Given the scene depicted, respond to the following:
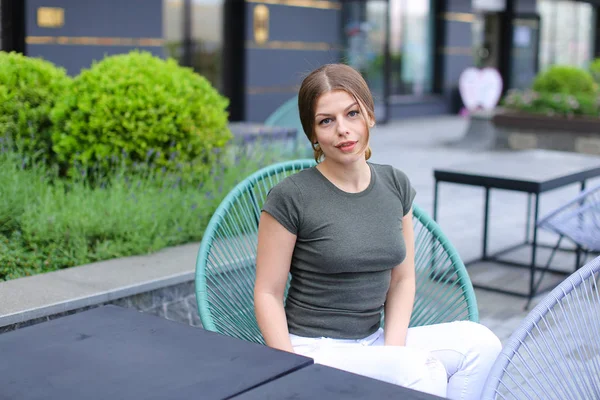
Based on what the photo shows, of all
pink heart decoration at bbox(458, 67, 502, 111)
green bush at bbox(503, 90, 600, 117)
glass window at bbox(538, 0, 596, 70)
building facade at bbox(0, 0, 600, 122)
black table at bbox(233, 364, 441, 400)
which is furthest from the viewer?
glass window at bbox(538, 0, 596, 70)

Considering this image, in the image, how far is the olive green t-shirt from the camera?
2.25 metres

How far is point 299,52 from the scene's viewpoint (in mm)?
15039

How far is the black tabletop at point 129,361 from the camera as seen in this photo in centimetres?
153

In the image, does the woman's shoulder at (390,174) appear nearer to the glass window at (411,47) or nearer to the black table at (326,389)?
the black table at (326,389)

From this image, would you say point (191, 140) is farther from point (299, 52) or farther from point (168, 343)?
point (299, 52)

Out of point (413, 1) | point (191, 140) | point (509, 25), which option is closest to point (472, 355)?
point (191, 140)

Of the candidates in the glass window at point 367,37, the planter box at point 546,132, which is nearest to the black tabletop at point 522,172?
the planter box at point 546,132

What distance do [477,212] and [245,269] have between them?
544cm

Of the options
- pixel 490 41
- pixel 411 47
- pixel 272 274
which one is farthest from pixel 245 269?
pixel 490 41

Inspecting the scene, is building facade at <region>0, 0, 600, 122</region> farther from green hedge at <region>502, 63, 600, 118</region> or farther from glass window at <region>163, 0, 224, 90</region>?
green hedge at <region>502, 63, 600, 118</region>

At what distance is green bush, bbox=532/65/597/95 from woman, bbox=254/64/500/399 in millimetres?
11581

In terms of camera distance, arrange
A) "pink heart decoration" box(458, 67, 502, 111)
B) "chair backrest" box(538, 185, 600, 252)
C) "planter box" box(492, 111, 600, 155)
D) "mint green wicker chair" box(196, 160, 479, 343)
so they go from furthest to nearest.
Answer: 1. "pink heart decoration" box(458, 67, 502, 111)
2. "planter box" box(492, 111, 600, 155)
3. "chair backrest" box(538, 185, 600, 252)
4. "mint green wicker chair" box(196, 160, 479, 343)

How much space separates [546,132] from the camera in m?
11.8

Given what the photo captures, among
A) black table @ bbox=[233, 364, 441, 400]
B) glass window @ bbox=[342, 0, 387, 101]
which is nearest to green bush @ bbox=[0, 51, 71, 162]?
black table @ bbox=[233, 364, 441, 400]
